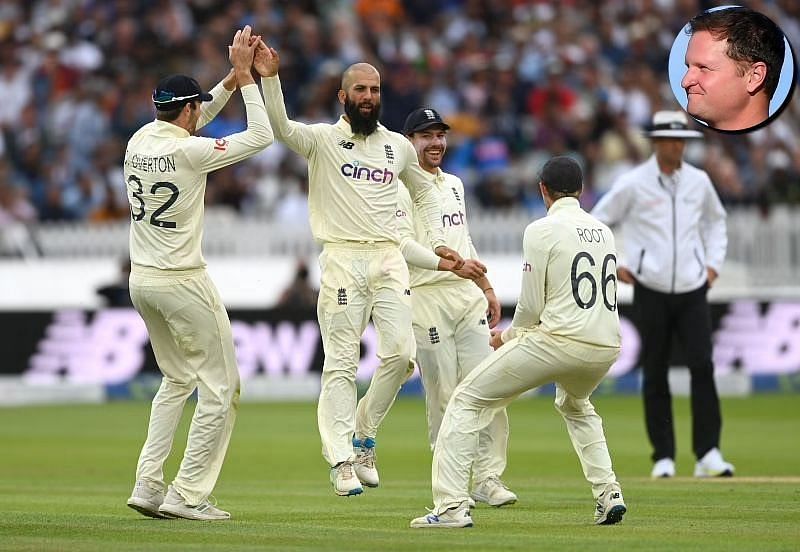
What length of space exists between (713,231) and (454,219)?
3.28 meters

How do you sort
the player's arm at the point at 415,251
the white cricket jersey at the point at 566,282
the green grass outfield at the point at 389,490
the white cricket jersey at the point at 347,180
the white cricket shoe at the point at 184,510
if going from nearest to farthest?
the green grass outfield at the point at 389,490, the white cricket jersey at the point at 566,282, the white cricket shoe at the point at 184,510, the player's arm at the point at 415,251, the white cricket jersey at the point at 347,180

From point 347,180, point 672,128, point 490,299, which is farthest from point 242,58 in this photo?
point 672,128

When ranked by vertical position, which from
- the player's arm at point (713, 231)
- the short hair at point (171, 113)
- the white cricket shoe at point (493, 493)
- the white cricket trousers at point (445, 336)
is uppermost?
the short hair at point (171, 113)

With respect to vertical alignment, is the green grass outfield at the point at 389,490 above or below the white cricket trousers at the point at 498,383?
below

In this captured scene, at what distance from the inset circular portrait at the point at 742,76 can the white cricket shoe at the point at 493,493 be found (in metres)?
4.43

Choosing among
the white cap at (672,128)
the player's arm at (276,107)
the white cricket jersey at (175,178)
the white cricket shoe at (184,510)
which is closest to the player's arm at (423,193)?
the player's arm at (276,107)

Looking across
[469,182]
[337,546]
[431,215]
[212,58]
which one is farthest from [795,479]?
[212,58]

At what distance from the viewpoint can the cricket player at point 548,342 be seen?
896 centimetres

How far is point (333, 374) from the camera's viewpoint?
419 inches

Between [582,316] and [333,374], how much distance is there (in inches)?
88.8

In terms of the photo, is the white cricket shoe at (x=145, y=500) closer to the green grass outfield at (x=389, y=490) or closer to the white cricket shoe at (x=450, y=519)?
the green grass outfield at (x=389, y=490)

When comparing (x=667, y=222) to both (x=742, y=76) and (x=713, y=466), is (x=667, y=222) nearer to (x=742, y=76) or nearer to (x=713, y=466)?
(x=713, y=466)

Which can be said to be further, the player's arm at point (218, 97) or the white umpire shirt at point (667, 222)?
the white umpire shirt at point (667, 222)

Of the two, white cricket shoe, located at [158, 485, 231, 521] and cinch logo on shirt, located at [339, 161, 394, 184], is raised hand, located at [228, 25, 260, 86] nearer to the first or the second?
cinch logo on shirt, located at [339, 161, 394, 184]
